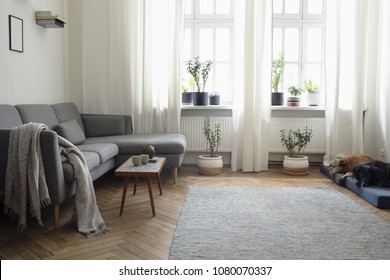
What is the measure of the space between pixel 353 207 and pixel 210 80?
277 cm

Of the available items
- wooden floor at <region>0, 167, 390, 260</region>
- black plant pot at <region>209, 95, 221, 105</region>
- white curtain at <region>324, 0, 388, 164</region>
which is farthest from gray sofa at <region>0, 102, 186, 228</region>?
white curtain at <region>324, 0, 388, 164</region>

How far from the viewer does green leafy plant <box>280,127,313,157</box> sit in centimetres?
489

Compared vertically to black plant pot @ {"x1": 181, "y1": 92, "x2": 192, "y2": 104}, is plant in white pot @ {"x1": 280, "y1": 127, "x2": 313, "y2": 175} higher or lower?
lower

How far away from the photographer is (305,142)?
16.2 ft

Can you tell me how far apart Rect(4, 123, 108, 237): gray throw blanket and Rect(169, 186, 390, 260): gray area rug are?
68 centimetres

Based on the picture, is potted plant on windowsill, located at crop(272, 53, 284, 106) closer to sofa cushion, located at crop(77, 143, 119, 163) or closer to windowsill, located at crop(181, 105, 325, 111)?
windowsill, located at crop(181, 105, 325, 111)

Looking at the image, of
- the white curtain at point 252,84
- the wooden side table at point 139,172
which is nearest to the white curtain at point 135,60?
the white curtain at point 252,84

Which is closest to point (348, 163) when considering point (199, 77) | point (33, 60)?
point (199, 77)

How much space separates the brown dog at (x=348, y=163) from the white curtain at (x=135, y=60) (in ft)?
6.49

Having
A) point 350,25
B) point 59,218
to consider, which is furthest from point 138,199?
point 350,25

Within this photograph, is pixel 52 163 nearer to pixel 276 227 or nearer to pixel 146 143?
pixel 146 143

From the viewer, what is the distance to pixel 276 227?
2.84m

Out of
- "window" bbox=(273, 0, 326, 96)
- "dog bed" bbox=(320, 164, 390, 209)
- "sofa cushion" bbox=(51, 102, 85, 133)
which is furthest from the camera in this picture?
"window" bbox=(273, 0, 326, 96)
